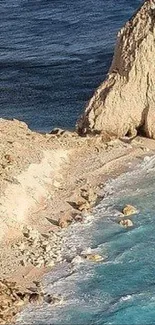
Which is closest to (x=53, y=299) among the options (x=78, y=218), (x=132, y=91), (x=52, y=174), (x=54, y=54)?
(x=78, y=218)

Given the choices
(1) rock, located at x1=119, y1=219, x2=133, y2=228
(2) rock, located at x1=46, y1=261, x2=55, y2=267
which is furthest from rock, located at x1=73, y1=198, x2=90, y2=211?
(2) rock, located at x1=46, y1=261, x2=55, y2=267

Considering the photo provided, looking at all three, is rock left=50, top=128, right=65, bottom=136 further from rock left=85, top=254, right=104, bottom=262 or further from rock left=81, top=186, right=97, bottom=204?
rock left=85, top=254, right=104, bottom=262

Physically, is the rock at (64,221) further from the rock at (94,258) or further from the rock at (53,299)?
the rock at (53,299)

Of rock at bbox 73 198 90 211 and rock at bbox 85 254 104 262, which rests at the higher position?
rock at bbox 73 198 90 211

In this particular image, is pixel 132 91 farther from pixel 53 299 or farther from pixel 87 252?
pixel 53 299

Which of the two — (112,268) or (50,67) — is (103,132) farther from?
(50,67)

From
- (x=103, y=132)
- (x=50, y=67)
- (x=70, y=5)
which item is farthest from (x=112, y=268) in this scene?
(x=70, y=5)

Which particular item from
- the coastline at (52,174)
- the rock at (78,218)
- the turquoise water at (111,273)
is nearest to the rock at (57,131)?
the coastline at (52,174)
